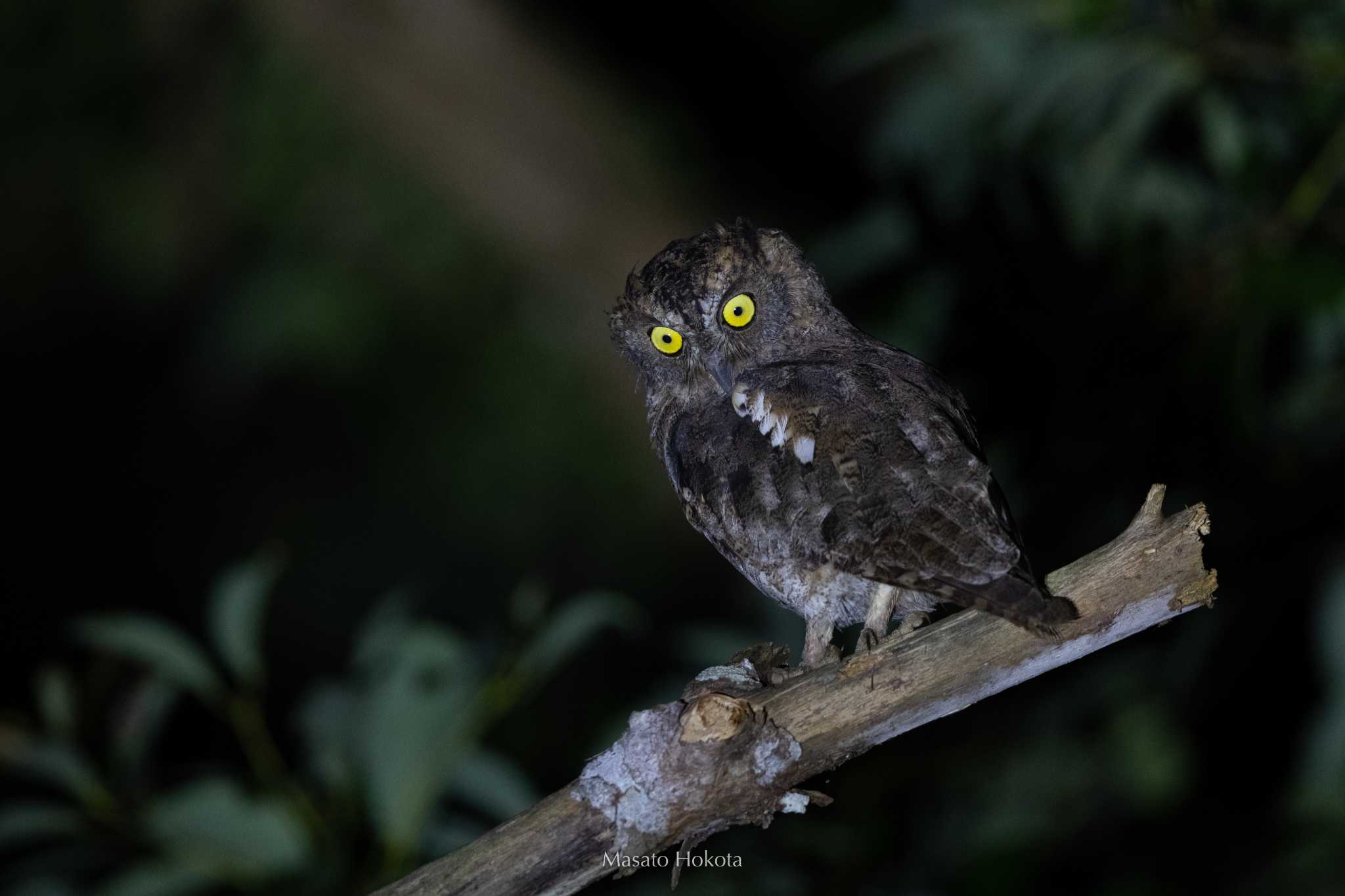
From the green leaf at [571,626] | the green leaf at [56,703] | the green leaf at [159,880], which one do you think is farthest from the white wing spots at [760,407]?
the green leaf at [56,703]

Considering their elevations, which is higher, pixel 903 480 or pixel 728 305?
pixel 728 305

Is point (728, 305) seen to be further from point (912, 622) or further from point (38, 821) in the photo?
point (38, 821)

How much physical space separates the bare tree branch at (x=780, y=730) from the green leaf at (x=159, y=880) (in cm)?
117

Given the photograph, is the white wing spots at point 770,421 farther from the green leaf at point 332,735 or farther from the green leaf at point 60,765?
the green leaf at point 60,765

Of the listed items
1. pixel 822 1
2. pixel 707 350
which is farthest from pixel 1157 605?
pixel 822 1

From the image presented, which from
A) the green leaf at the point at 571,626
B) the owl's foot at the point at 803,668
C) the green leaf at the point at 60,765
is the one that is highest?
the green leaf at the point at 60,765

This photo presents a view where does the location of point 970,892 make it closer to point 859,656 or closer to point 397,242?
point 859,656

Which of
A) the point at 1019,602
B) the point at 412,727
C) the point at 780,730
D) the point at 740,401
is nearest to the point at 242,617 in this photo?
the point at 412,727

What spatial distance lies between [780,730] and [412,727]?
49.7 inches

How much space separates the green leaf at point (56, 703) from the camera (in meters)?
2.90

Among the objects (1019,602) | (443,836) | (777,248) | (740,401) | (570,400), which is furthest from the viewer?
(570,400)

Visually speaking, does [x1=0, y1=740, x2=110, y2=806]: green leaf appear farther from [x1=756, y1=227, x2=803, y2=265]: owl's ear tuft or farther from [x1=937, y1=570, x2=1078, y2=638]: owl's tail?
[x1=937, y1=570, x2=1078, y2=638]: owl's tail

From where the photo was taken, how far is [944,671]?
1903 mm

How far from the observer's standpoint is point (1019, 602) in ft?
5.88
